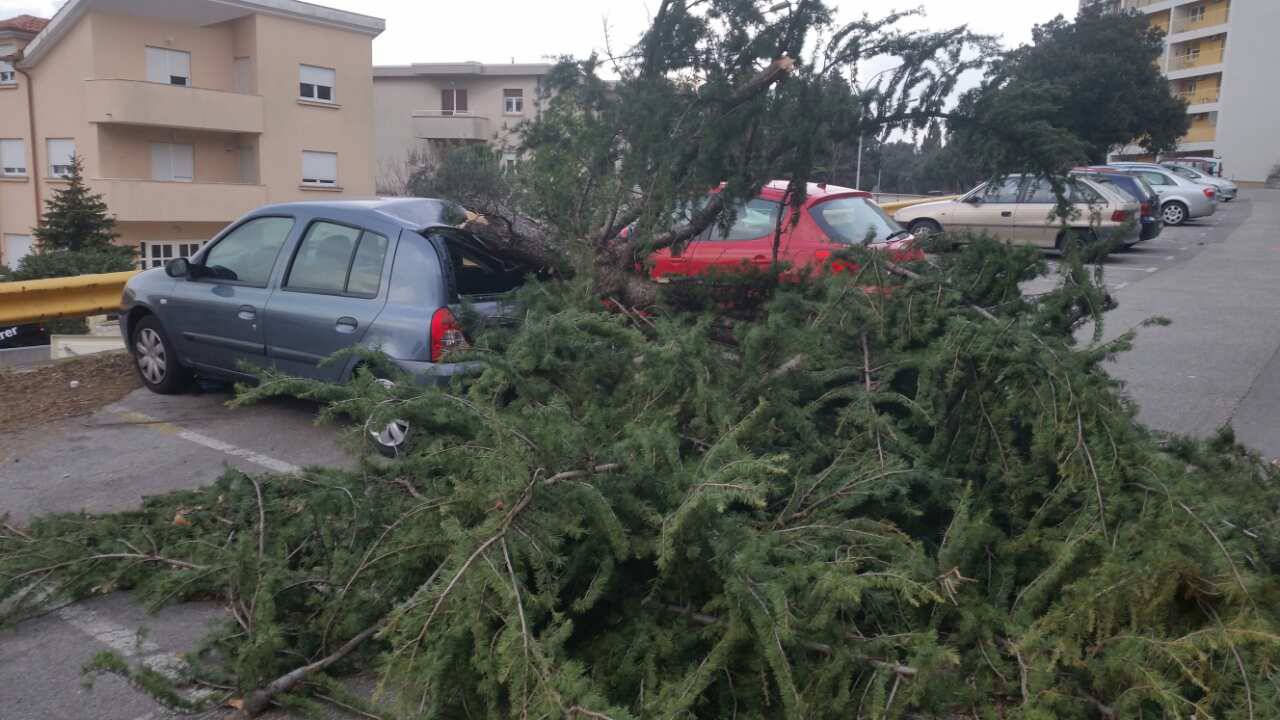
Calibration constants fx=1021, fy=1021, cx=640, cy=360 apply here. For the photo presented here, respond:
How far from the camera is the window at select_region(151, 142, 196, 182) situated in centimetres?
3466

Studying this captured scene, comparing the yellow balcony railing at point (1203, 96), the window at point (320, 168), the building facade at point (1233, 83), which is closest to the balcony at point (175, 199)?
the window at point (320, 168)

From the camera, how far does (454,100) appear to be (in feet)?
169

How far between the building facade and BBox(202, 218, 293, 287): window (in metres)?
64.7

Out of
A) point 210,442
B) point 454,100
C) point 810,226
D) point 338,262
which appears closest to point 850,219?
point 810,226

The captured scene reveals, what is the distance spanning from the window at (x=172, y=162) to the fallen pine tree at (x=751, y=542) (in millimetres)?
33688

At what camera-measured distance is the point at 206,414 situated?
7762 millimetres

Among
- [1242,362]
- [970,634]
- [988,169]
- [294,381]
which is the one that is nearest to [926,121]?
[988,169]

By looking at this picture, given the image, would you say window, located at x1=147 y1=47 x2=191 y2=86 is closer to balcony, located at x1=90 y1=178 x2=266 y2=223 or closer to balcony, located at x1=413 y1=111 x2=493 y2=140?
balcony, located at x1=90 y1=178 x2=266 y2=223

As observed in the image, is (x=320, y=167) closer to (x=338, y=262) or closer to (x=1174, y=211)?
(x=1174, y=211)

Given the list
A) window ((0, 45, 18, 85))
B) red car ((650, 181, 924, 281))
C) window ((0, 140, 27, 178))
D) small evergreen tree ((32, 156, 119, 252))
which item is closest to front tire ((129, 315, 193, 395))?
red car ((650, 181, 924, 281))

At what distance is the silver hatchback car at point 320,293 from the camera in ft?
20.7

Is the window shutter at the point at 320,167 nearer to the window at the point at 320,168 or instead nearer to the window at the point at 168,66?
the window at the point at 320,168

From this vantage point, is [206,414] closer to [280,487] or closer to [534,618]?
[280,487]

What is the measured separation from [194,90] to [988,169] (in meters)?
33.6
